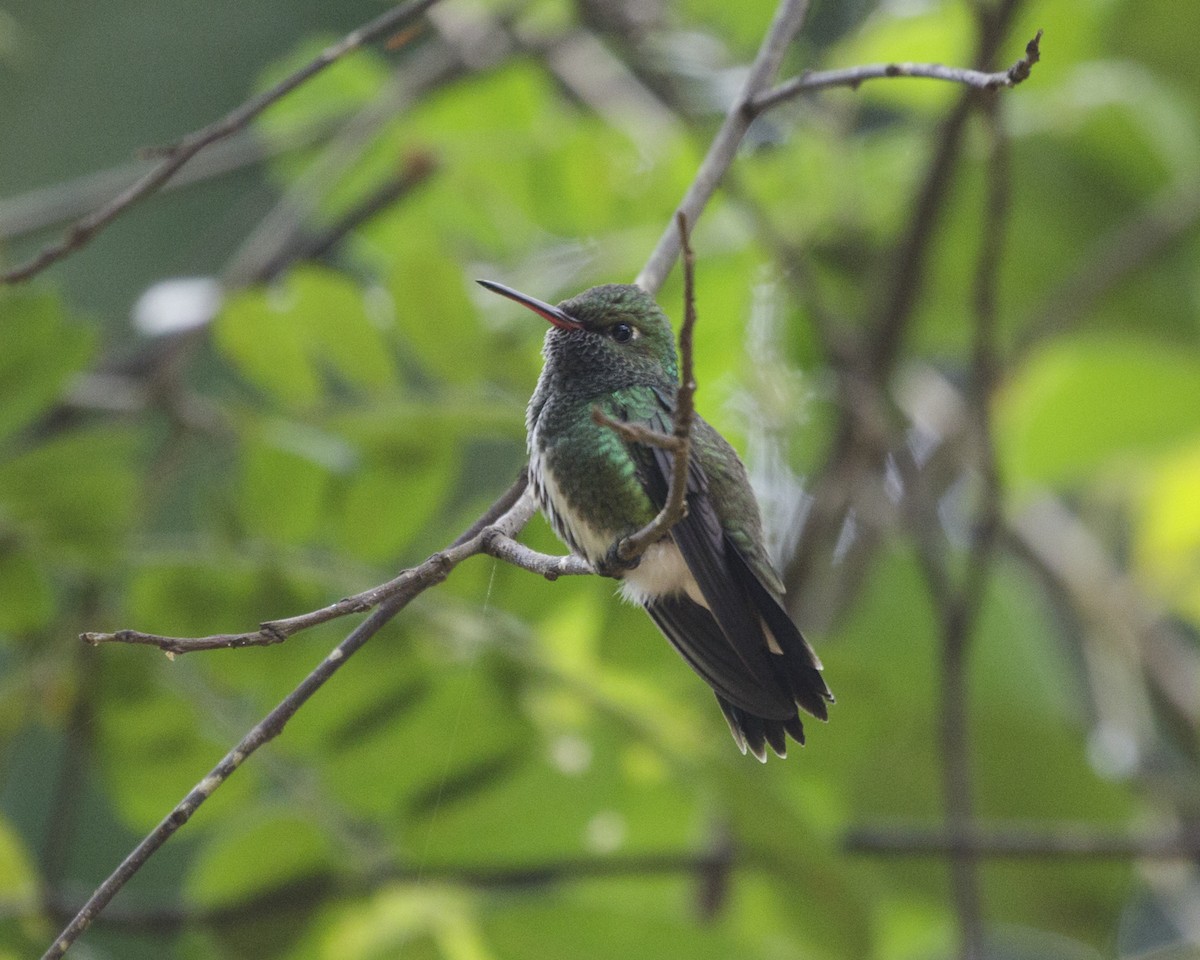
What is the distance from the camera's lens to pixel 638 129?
144 inches

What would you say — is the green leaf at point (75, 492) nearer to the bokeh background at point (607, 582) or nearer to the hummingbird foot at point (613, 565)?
the bokeh background at point (607, 582)

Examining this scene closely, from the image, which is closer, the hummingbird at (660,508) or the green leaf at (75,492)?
the hummingbird at (660,508)

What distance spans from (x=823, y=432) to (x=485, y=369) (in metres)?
1.63

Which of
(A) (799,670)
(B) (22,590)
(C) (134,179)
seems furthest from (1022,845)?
(C) (134,179)

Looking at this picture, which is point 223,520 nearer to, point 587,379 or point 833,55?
point 587,379

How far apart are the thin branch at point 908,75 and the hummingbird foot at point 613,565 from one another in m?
0.60

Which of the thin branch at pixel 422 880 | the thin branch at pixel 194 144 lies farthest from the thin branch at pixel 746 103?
the thin branch at pixel 422 880

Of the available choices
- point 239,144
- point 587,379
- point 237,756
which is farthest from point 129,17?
point 237,756

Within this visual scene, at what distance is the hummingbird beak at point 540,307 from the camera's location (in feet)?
Result: 5.47

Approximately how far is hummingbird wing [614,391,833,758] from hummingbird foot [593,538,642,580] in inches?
3.1

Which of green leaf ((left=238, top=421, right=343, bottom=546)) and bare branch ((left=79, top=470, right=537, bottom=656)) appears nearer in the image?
bare branch ((left=79, top=470, right=537, bottom=656))

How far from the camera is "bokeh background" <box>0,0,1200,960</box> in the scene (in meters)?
2.54

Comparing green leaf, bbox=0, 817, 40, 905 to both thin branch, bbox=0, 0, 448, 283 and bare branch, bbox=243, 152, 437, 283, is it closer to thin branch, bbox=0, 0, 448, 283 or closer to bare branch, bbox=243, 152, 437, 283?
thin branch, bbox=0, 0, 448, 283

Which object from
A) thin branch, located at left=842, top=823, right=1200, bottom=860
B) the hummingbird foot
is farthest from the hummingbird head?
thin branch, located at left=842, top=823, right=1200, bottom=860
